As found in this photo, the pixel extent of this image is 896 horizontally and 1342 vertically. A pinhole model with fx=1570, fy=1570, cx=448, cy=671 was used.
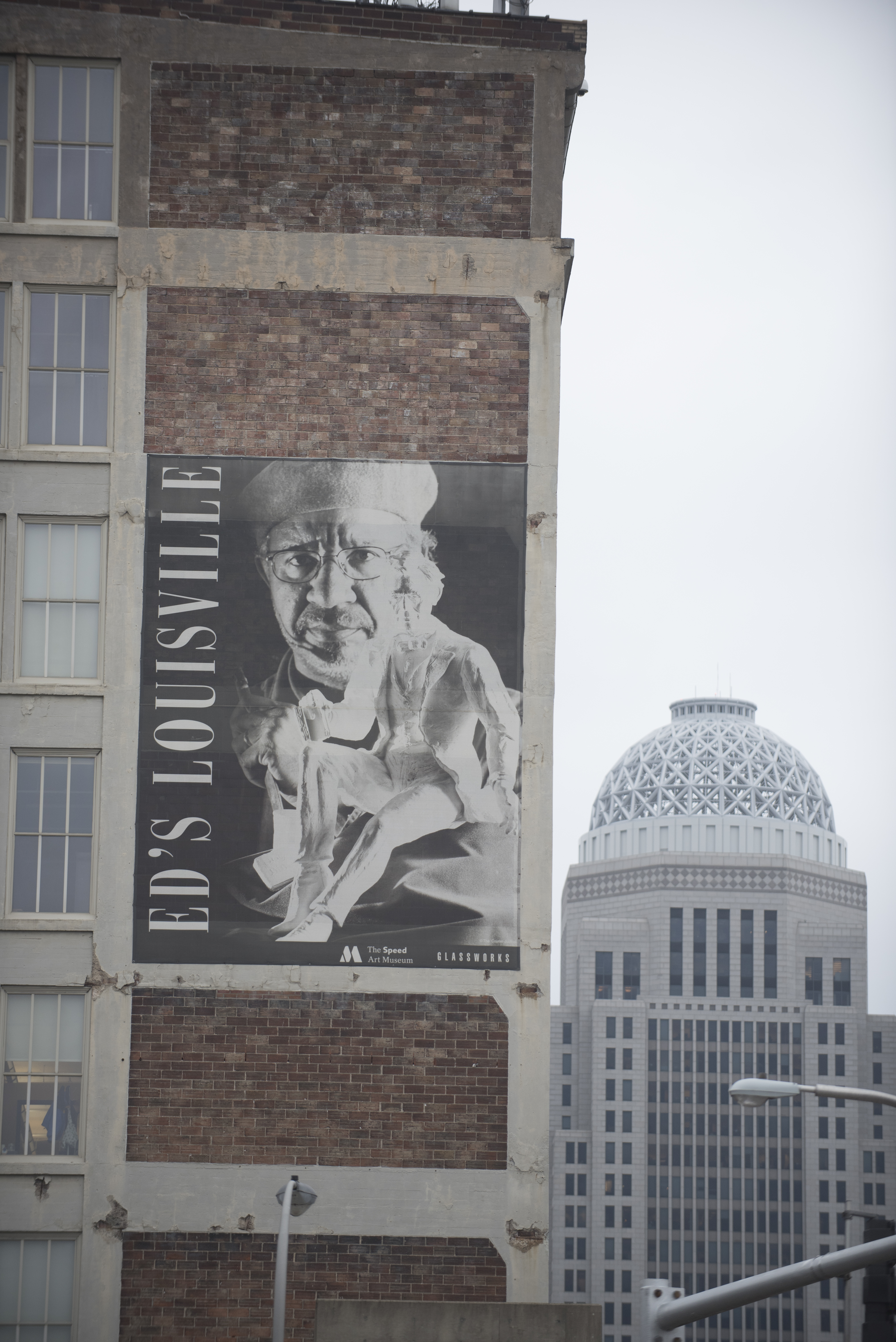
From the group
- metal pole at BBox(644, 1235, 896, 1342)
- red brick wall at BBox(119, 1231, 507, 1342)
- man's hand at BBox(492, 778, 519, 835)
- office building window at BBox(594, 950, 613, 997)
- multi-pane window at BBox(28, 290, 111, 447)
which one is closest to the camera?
metal pole at BBox(644, 1235, 896, 1342)

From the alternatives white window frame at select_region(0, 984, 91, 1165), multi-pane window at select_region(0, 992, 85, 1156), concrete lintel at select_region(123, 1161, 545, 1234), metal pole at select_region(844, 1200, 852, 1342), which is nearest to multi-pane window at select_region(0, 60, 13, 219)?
white window frame at select_region(0, 984, 91, 1165)

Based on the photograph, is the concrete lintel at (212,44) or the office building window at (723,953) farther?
the office building window at (723,953)

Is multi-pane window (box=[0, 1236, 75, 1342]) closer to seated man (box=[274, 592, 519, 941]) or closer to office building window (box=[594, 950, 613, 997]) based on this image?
seated man (box=[274, 592, 519, 941])

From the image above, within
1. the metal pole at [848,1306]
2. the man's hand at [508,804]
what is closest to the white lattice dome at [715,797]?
the metal pole at [848,1306]

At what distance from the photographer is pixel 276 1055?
19.5 m

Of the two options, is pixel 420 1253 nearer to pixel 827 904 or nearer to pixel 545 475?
pixel 545 475

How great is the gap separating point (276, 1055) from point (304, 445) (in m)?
7.86

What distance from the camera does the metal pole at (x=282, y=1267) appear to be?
1733 centimetres

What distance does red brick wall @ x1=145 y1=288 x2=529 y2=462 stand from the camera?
816 inches

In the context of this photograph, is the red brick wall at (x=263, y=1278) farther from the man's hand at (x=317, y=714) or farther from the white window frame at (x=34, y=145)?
the white window frame at (x=34, y=145)

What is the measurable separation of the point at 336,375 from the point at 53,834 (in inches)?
277

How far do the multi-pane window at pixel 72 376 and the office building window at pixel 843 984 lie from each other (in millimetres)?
150788

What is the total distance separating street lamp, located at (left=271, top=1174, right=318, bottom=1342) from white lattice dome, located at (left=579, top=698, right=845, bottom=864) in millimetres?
160338

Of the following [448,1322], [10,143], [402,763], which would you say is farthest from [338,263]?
[448,1322]
